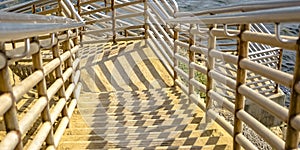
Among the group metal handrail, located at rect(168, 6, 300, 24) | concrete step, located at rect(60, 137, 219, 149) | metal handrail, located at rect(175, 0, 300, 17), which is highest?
metal handrail, located at rect(175, 0, 300, 17)

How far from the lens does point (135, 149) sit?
2.48 metres

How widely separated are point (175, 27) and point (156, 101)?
0.94m

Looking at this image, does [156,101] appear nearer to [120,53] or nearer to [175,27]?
[175,27]

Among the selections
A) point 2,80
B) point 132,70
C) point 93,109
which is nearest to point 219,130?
point 93,109

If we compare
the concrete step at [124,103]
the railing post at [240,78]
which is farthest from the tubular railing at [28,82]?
the railing post at [240,78]

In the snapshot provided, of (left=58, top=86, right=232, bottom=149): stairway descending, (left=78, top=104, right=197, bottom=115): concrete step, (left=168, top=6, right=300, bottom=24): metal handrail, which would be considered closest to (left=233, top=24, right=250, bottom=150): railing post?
(left=168, top=6, right=300, bottom=24): metal handrail

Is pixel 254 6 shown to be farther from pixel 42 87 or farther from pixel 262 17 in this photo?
pixel 42 87

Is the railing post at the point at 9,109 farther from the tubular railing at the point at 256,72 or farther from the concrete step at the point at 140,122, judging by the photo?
the concrete step at the point at 140,122

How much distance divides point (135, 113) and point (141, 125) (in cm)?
37

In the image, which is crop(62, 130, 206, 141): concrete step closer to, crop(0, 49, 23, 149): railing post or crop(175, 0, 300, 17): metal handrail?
crop(175, 0, 300, 17): metal handrail

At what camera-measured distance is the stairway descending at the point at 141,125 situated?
2.55m

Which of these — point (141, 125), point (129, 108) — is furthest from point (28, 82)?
point (129, 108)

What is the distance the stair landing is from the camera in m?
2.58

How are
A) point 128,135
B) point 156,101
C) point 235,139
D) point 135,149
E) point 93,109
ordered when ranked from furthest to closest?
point 156,101 < point 93,109 < point 128,135 < point 135,149 < point 235,139
